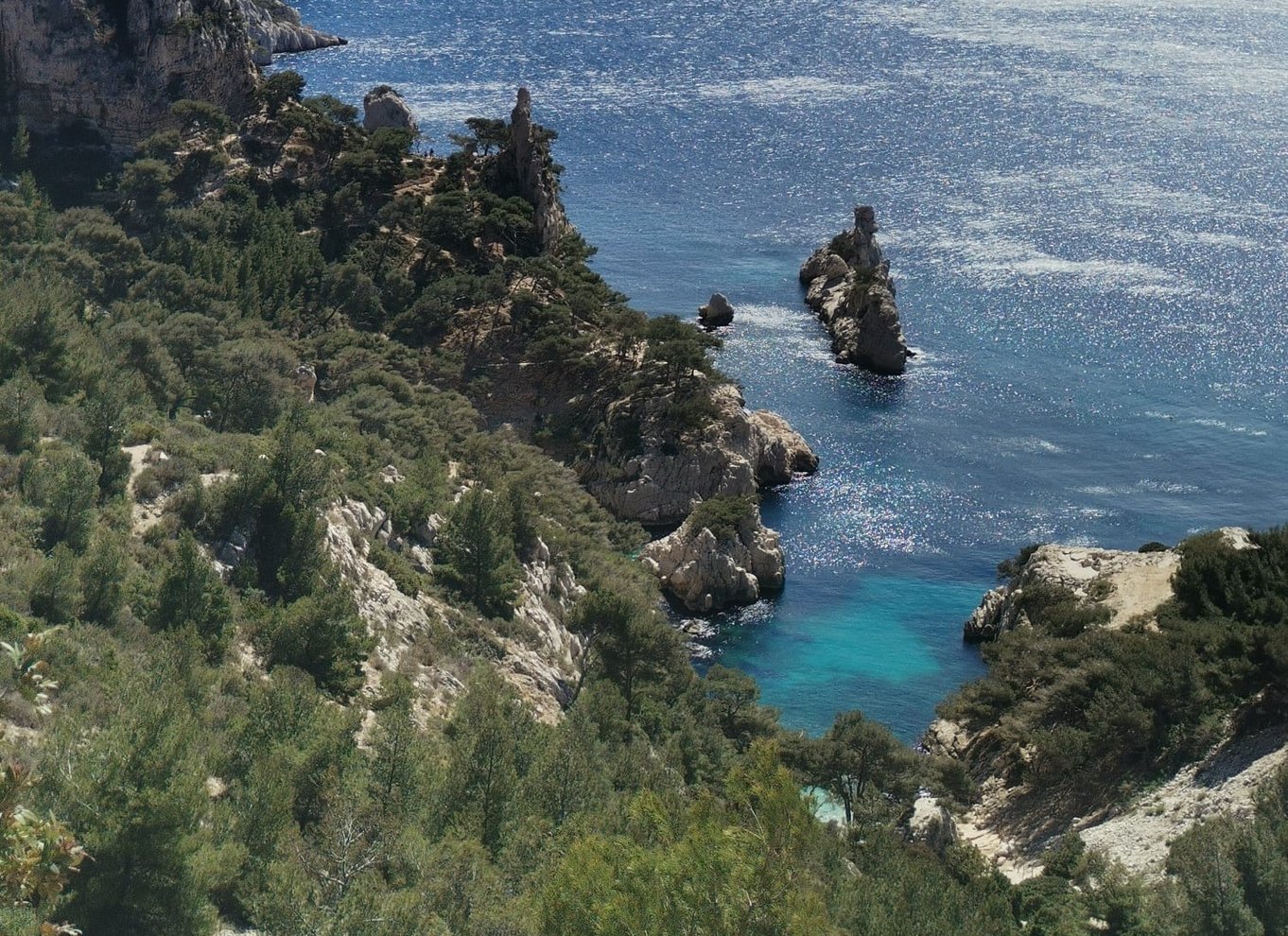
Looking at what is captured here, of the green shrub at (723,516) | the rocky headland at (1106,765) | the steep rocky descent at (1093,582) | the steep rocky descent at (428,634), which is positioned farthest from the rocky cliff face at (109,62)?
the rocky headland at (1106,765)

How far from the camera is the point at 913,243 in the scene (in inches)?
4259

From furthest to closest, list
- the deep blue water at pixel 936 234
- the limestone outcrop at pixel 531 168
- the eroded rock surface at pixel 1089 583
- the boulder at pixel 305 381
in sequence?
the limestone outcrop at pixel 531 168
the deep blue water at pixel 936 234
the boulder at pixel 305 381
the eroded rock surface at pixel 1089 583

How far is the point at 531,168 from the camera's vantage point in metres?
83.7

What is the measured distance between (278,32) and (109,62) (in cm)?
7644

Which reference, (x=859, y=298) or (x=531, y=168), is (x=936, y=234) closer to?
(x=859, y=298)

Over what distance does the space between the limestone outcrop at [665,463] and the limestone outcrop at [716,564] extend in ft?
14.9

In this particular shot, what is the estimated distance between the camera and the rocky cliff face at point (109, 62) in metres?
77.3

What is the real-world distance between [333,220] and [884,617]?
36628 mm

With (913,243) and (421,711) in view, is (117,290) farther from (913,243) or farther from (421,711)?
(913,243)

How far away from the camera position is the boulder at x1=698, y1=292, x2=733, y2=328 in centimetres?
9462

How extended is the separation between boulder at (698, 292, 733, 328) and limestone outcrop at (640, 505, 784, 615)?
2951cm

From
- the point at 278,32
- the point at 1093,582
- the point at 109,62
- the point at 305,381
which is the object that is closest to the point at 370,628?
→ the point at 305,381

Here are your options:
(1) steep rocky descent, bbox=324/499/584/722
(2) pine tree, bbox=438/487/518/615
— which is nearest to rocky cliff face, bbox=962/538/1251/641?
(1) steep rocky descent, bbox=324/499/584/722

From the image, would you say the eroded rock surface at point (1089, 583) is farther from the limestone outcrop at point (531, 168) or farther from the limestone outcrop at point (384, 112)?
the limestone outcrop at point (384, 112)
